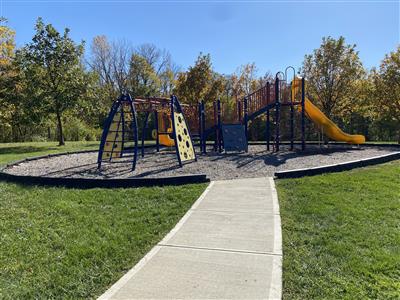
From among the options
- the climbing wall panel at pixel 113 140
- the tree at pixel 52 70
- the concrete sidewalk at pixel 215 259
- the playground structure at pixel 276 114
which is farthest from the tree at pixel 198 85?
the concrete sidewalk at pixel 215 259

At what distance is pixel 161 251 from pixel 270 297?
1.46m

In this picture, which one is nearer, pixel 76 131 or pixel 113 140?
pixel 113 140

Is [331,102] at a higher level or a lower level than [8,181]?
higher

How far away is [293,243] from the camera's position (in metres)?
3.81

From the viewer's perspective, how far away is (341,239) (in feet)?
12.7

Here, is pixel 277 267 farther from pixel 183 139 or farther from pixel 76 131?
pixel 76 131

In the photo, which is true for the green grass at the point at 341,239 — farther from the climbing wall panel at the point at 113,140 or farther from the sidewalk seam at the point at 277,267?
the climbing wall panel at the point at 113,140

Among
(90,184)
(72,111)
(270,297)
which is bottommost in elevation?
(270,297)

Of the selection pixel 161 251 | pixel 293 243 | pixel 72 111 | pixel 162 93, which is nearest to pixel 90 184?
pixel 161 251

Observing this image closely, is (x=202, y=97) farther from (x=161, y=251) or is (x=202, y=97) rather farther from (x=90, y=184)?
(x=161, y=251)

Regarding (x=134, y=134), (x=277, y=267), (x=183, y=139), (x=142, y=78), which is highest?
(x=142, y=78)

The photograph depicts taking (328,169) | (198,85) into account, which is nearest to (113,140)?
(328,169)

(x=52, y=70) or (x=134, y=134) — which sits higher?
(x=52, y=70)

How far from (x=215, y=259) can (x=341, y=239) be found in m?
1.63
